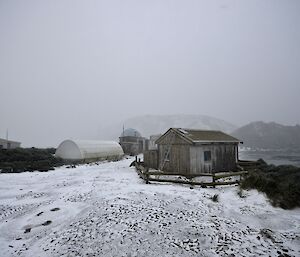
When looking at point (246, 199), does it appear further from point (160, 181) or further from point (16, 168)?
point (16, 168)

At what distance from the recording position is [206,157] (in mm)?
21438

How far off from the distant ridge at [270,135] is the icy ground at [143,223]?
120m

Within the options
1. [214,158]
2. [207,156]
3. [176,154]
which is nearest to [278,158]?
[214,158]

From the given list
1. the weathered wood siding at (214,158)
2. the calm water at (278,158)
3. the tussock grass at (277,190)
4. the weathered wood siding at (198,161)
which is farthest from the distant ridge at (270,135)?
the tussock grass at (277,190)

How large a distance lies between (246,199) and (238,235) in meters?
5.13

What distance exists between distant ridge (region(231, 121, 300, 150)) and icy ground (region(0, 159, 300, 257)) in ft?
394

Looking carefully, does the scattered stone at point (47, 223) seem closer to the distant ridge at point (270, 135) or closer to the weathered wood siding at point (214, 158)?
the weathered wood siding at point (214, 158)

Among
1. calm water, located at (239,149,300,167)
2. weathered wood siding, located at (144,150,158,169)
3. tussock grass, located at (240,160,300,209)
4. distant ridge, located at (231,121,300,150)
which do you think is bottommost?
calm water, located at (239,149,300,167)

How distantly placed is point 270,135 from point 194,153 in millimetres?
132711

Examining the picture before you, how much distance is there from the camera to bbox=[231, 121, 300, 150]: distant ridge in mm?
120875

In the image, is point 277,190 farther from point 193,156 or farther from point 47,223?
point 47,223

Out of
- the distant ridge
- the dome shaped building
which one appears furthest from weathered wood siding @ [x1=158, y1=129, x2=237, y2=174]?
the distant ridge

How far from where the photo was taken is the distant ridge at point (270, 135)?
397 feet

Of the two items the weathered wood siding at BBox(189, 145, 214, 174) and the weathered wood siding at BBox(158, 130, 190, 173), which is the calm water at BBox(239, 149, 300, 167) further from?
the weathered wood siding at BBox(158, 130, 190, 173)
